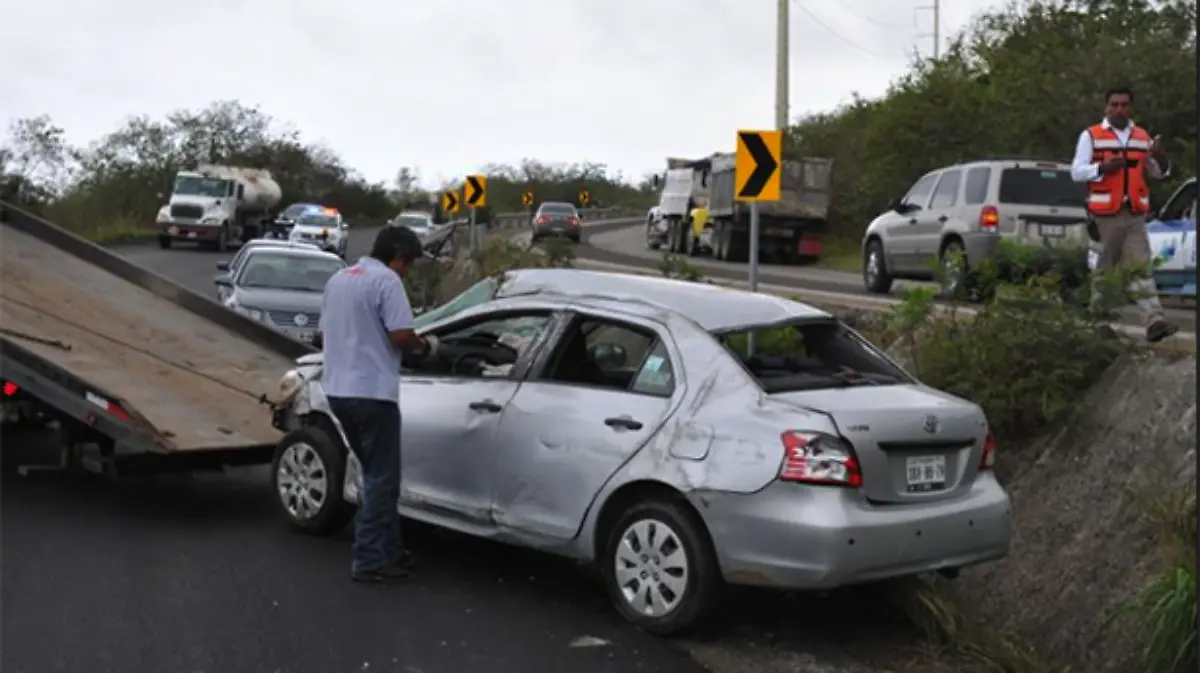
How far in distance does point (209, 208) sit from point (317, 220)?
3349 millimetres

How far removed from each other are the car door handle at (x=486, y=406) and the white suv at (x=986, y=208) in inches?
354

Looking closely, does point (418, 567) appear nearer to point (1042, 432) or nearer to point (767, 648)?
point (767, 648)

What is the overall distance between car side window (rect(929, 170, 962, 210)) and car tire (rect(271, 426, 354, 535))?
10.2 meters

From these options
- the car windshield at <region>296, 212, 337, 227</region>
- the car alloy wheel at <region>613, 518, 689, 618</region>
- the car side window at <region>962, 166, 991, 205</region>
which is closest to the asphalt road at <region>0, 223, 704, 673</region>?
the car alloy wheel at <region>613, 518, 689, 618</region>

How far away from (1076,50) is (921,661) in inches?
1249

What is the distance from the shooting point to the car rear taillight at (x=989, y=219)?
626 inches

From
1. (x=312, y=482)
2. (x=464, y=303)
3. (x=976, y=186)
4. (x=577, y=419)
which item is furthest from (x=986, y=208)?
(x=577, y=419)

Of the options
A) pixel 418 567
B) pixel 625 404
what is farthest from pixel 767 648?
pixel 418 567

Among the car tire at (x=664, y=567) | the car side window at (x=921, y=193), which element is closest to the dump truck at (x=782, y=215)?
the car side window at (x=921, y=193)

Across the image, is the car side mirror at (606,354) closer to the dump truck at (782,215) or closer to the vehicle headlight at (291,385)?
the vehicle headlight at (291,385)

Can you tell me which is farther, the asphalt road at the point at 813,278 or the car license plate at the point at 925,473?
the asphalt road at the point at 813,278

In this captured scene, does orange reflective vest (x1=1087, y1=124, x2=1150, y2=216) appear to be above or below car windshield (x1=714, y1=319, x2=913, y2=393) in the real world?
above

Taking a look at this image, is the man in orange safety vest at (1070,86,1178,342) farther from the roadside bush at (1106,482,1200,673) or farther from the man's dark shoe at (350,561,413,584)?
the man's dark shoe at (350,561,413,584)

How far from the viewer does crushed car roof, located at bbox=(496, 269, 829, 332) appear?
693cm
